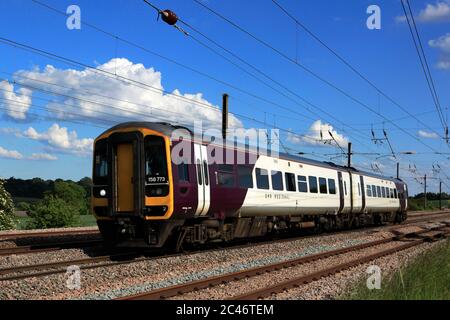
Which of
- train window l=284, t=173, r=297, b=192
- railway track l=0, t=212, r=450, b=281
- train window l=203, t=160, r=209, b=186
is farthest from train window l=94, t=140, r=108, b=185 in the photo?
train window l=284, t=173, r=297, b=192


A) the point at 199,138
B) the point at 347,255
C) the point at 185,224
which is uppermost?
the point at 199,138

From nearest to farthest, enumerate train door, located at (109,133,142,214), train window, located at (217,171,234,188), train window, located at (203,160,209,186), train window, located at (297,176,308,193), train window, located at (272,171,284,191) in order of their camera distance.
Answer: train door, located at (109,133,142,214), train window, located at (203,160,209,186), train window, located at (217,171,234,188), train window, located at (272,171,284,191), train window, located at (297,176,308,193)

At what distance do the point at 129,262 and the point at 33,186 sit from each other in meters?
67.0

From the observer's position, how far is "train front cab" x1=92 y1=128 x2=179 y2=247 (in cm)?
1245

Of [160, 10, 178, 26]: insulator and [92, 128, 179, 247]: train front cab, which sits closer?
[160, 10, 178, 26]: insulator

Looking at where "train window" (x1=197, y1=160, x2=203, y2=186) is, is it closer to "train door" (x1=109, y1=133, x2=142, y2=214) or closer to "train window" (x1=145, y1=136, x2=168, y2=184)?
"train window" (x1=145, y1=136, x2=168, y2=184)

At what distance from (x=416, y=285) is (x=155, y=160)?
6.83 m

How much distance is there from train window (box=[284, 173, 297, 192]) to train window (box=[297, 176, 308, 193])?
0.49 metres

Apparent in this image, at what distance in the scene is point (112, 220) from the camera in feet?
43.1

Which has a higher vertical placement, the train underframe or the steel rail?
the train underframe

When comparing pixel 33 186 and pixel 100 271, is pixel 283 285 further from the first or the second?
pixel 33 186

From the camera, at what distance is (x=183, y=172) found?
12.9 m

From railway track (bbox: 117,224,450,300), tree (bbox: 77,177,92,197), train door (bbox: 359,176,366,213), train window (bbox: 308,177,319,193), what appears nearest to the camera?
railway track (bbox: 117,224,450,300)
